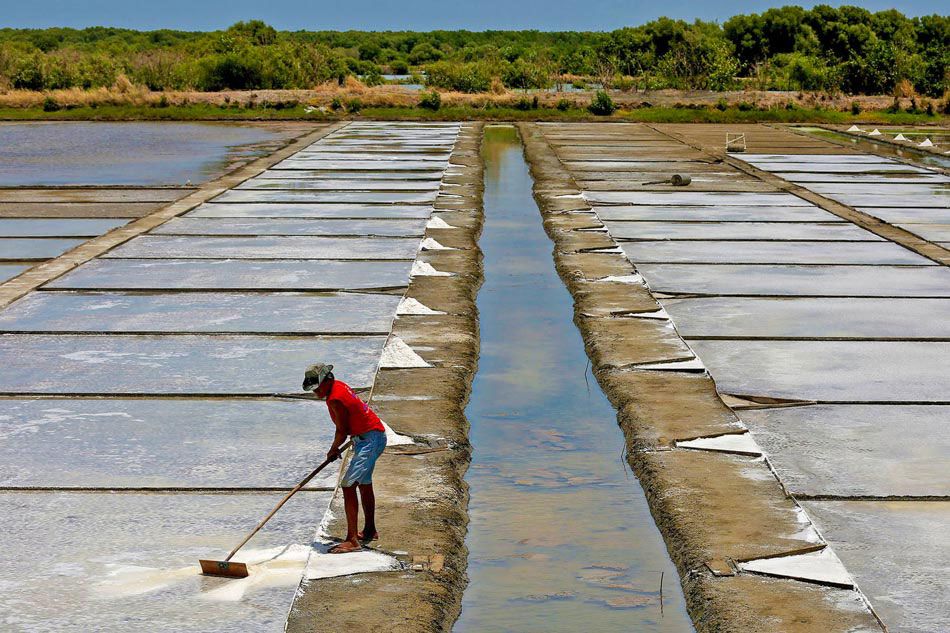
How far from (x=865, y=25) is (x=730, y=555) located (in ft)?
254

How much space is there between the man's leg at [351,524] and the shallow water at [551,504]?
590mm

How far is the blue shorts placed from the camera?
245 inches

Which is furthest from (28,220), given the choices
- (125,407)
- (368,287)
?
(125,407)

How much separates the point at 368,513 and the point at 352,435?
18.9 inches

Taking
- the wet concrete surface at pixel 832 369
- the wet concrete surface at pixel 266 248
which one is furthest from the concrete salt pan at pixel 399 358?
the wet concrete surface at pixel 266 248

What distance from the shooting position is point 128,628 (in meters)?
5.55

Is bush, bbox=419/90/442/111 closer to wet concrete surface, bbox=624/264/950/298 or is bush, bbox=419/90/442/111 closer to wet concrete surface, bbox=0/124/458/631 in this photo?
wet concrete surface, bbox=0/124/458/631

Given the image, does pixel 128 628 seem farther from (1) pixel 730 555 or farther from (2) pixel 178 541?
(1) pixel 730 555

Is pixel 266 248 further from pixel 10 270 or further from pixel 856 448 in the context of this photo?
pixel 856 448

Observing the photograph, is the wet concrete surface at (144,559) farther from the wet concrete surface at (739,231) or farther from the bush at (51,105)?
the bush at (51,105)

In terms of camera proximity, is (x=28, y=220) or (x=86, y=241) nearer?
(x=86, y=241)

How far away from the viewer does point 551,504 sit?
734 centimetres

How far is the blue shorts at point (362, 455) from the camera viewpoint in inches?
245

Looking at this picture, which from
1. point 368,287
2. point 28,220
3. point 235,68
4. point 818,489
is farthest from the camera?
point 235,68
